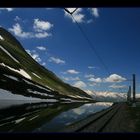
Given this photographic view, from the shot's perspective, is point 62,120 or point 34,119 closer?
point 34,119

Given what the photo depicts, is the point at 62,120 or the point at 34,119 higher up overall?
the point at 62,120

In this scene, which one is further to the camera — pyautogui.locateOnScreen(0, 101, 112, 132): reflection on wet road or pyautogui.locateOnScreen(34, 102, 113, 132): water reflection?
pyautogui.locateOnScreen(34, 102, 113, 132): water reflection

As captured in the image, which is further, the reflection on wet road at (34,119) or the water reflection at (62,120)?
the water reflection at (62,120)
